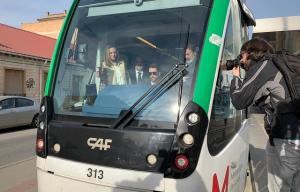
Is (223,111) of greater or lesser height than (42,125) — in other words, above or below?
above

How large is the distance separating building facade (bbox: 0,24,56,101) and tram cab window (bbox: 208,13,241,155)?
21362mm

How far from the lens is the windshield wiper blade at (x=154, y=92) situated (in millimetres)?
2922

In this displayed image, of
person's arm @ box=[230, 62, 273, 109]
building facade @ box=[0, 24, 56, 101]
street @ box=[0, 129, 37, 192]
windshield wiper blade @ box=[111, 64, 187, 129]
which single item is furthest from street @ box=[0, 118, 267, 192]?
building facade @ box=[0, 24, 56, 101]

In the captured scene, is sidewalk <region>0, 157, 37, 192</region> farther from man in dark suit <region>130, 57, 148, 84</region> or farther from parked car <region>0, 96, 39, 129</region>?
parked car <region>0, 96, 39, 129</region>

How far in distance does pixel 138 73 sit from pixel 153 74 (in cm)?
18

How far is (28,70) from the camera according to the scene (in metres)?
24.9

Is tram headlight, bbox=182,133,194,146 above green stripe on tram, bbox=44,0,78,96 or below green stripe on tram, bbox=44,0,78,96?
below

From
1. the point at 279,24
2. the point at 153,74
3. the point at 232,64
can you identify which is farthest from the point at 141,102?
the point at 279,24

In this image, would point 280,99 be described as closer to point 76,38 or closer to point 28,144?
point 76,38

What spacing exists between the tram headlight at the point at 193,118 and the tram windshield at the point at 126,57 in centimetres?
14

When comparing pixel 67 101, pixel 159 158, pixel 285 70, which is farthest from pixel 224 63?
pixel 67 101

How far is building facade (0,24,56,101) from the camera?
23125mm

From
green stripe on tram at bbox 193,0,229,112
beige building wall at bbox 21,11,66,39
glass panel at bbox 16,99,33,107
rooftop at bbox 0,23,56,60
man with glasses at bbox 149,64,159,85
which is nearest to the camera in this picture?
green stripe on tram at bbox 193,0,229,112

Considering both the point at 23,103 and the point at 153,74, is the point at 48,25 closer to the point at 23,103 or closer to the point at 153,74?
the point at 23,103
